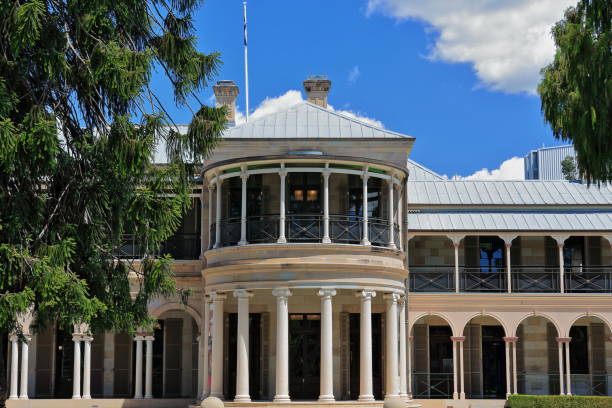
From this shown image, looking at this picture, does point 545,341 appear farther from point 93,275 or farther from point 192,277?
point 93,275

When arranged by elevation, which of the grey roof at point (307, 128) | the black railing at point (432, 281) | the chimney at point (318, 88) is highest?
the chimney at point (318, 88)

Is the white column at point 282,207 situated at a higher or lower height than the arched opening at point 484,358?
higher

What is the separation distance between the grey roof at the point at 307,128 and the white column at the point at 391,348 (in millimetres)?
5923

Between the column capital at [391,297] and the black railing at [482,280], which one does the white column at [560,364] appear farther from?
the column capital at [391,297]

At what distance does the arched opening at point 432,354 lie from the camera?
35719 mm

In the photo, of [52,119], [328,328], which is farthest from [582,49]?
[328,328]

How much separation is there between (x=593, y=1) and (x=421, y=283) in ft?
67.5

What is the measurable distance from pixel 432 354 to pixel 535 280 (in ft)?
16.5

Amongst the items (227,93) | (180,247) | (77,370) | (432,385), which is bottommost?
Result: (432,385)

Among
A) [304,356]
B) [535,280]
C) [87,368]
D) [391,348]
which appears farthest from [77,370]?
[535,280]

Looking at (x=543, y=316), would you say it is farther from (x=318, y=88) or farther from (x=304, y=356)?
(x=318, y=88)

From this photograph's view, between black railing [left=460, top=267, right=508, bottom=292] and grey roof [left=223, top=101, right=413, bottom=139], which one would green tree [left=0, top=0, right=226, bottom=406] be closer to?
grey roof [left=223, top=101, right=413, bottom=139]

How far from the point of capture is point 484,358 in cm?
3703

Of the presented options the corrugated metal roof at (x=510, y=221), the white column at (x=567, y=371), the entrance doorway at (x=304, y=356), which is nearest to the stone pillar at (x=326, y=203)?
the entrance doorway at (x=304, y=356)
